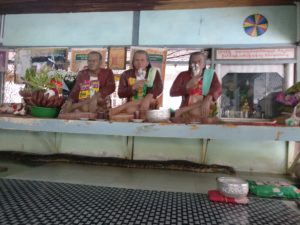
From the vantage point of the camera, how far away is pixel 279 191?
55.6 inches

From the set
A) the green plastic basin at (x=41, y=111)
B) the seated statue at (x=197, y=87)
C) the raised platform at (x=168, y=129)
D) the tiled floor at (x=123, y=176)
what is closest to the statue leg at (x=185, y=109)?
the seated statue at (x=197, y=87)

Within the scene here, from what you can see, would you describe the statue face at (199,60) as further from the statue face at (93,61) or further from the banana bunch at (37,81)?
the banana bunch at (37,81)

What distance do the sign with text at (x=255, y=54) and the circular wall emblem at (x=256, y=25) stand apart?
0.55 ft

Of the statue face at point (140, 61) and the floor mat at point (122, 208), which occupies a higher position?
the statue face at point (140, 61)

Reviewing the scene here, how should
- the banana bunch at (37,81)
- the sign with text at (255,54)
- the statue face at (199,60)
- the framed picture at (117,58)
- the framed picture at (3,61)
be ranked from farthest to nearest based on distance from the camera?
the framed picture at (3,61), the framed picture at (117,58), the sign with text at (255,54), the statue face at (199,60), the banana bunch at (37,81)

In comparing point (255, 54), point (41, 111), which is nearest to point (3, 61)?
point (41, 111)

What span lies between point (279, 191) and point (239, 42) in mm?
1665

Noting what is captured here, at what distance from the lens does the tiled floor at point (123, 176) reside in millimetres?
1630

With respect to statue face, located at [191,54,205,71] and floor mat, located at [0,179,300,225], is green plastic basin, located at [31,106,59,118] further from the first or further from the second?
statue face, located at [191,54,205,71]

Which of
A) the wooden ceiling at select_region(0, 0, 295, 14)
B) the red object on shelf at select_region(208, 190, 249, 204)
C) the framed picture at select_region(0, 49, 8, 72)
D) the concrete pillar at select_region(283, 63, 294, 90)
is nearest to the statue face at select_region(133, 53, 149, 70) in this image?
the wooden ceiling at select_region(0, 0, 295, 14)

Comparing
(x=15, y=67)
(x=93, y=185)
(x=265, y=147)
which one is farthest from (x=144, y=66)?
(x=15, y=67)

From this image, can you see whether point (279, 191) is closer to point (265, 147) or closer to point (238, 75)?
point (265, 147)

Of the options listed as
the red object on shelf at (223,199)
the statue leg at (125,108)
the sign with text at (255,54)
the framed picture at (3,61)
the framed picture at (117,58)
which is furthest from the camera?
the framed picture at (3,61)

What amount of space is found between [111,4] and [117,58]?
55cm
